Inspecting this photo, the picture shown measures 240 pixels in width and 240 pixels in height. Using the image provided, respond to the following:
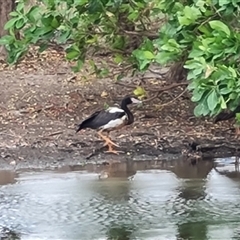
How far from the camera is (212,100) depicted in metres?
8.53

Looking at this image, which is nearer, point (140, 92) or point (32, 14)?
point (32, 14)

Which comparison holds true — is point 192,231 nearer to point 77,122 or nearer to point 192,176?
point 192,176

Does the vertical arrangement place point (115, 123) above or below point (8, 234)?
above

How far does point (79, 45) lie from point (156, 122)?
171 cm

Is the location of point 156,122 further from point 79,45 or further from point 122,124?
point 79,45

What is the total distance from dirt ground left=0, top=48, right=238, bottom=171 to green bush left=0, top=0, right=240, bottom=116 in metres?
1.04

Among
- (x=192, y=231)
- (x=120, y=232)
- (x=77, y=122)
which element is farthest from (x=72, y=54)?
(x=192, y=231)

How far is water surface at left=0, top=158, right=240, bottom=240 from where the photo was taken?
7.91 meters

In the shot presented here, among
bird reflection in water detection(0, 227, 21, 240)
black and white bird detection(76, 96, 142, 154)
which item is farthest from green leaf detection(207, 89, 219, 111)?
black and white bird detection(76, 96, 142, 154)

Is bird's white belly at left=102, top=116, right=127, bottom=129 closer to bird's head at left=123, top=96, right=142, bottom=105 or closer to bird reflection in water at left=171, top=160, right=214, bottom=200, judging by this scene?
bird's head at left=123, top=96, right=142, bottom=105

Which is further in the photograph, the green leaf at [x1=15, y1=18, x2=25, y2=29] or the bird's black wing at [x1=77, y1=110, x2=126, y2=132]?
the bird's black wing at [x1=77, y1=110, x2=126, y2=132]

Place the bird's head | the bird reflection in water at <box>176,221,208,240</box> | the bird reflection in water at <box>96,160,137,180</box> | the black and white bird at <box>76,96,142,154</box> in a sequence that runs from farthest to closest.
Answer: the bird's head, the black and white bird at <box>76,96,142,154</box>, the bird reflection in water at <box>96,160,137,180</box>, the bird reflection in water at <box>176,221,208,240</box>

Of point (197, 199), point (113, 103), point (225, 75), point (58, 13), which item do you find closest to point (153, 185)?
point (197, 199)

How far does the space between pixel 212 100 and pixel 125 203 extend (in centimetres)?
149
